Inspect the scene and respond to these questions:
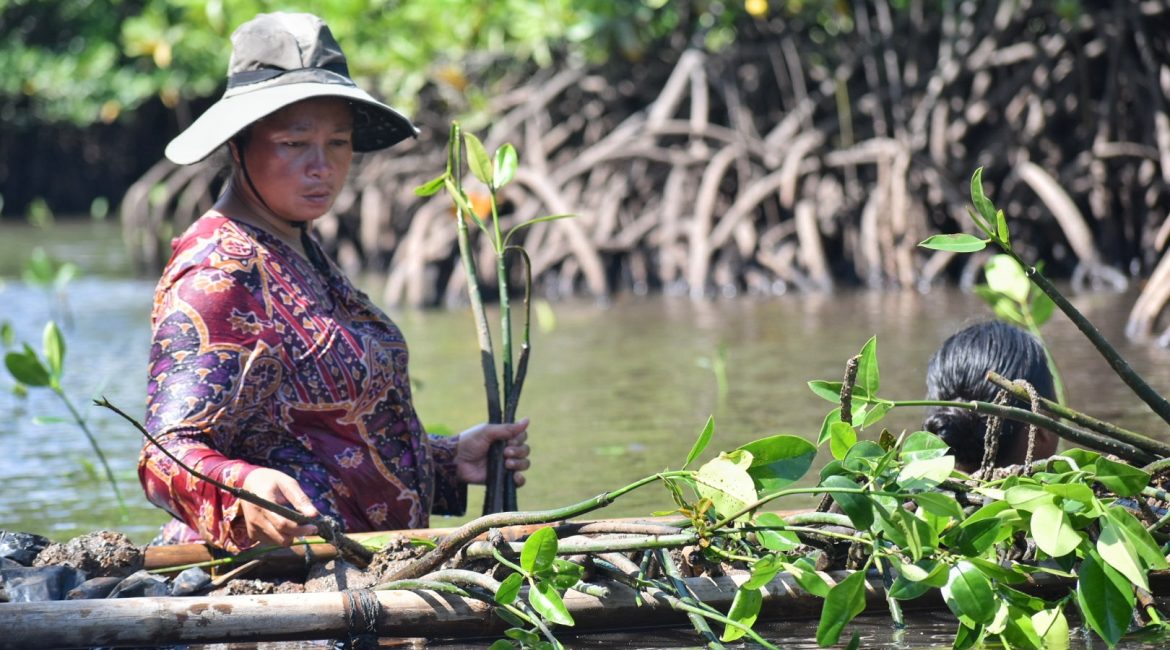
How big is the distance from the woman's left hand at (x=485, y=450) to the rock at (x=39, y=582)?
2.87ft

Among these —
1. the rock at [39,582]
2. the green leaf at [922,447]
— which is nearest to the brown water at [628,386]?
the green leaf at [922,447]

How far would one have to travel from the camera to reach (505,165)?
10.2 feet

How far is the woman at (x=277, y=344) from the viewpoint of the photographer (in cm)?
271

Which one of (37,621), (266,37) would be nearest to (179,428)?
(37,621)

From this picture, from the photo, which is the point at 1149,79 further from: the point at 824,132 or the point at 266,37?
the point at 266,37

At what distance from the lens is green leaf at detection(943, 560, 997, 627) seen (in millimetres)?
2141

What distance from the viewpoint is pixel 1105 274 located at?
799 cm

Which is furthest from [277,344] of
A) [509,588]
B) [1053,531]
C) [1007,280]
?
[1007,280]

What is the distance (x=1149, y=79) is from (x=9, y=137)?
15541 mm

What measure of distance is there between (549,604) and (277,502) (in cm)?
59

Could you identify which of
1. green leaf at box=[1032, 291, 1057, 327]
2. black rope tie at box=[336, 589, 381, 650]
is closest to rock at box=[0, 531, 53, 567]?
black rope tie at box=[336, 589, 381, 650]

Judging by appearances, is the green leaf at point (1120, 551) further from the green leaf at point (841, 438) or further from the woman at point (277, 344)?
the woman at point (277, 344)

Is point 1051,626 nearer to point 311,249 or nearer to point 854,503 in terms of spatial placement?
point 854,503

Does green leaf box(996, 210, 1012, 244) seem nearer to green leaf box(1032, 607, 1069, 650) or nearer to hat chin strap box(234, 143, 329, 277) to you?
green leaf box(1032, 607, 1069, 650)
